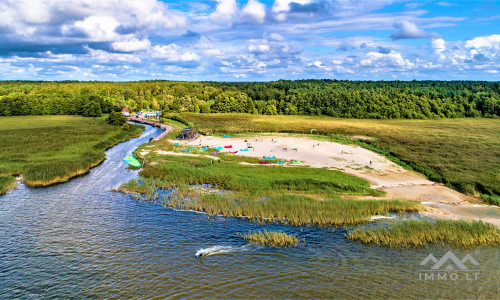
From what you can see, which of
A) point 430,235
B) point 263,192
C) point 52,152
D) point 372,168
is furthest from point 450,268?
point 52,152

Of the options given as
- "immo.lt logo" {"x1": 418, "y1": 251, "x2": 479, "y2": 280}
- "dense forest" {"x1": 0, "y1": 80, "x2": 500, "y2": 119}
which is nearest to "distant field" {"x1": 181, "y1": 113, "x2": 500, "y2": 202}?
"immo.lt logo" {"x1": 418, "y1": 251, "x2": 479, "y2": 280}

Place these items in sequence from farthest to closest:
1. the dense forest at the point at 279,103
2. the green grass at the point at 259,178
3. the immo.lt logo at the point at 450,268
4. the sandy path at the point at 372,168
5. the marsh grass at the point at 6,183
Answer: the dense forest at the point at 279,103 < the green grass at the point at 259,178 < the marsh grass at the point at 6,183 < the sandy path at the point at 372,168 < the immo.lt logo at the point at 450,268

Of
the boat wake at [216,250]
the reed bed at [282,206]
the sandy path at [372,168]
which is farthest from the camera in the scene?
the sandy path at [372,168]

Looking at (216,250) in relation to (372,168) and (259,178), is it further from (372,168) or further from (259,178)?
(372,168)

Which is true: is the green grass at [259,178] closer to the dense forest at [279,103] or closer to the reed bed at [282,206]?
the reed bed at [282,206]

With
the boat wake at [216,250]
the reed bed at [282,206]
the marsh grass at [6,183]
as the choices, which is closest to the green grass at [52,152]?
the marsh grass at [6,183]

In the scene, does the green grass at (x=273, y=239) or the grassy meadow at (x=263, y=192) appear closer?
the green grass at (x=273, y=239)
